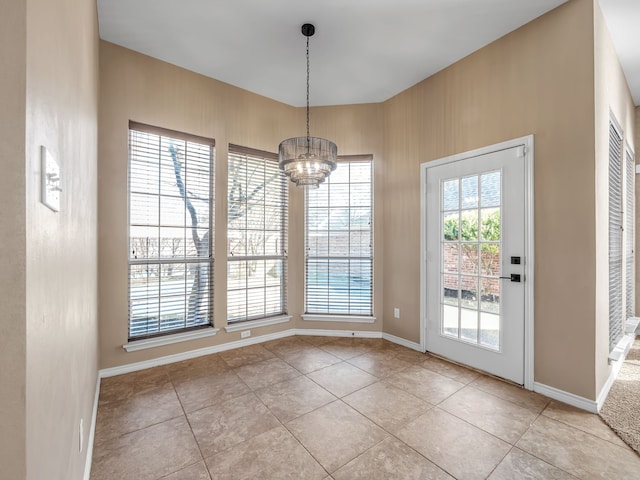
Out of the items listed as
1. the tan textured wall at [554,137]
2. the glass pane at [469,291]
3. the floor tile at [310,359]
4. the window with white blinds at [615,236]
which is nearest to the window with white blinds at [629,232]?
the window with white blinds at [615,236]

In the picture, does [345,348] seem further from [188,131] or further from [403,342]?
[188,131]

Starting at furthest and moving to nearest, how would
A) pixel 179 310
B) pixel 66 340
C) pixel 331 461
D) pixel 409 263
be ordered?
1. pixel 409 263
2. pixel 179 310
3. pixel 331 461
4. pixel 66 340

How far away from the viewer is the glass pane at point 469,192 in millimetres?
2857

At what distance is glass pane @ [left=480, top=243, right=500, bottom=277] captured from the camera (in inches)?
106

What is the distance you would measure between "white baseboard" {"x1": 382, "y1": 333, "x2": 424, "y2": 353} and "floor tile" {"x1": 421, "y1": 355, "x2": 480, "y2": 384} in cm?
22

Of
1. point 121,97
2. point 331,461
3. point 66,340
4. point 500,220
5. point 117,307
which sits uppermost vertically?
point 121,97

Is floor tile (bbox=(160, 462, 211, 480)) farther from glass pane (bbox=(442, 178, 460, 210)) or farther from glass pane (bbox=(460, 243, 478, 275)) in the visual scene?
glass pane (bbox=(442, 178, 460, 210))

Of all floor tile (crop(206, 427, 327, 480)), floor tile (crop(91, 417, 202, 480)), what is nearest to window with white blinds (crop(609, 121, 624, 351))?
floor tile (crop(206, 427, 327, 480))

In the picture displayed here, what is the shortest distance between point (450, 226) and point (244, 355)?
8.54 ft

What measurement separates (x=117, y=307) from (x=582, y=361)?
389 cm

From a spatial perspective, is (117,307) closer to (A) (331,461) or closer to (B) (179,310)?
(B) (179,310)

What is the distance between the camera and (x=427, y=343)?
129 inches

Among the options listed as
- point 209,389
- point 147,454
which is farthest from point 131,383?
point 147,454

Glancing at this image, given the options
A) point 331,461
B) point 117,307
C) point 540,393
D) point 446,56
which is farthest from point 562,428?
point 117,307
